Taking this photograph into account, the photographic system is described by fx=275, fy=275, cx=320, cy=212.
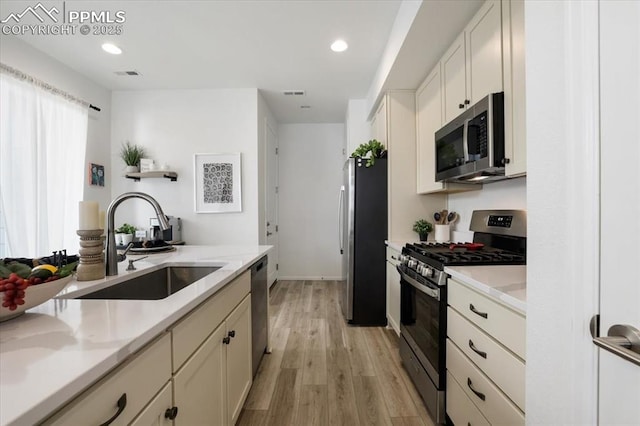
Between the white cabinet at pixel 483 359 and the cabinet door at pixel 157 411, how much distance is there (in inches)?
45.1

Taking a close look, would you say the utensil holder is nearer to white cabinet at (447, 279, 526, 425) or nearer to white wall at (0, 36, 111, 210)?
white cabinet at (447, 279, 526, 425)

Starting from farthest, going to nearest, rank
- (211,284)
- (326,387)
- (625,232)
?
(326,387), (211,284), (625,232)

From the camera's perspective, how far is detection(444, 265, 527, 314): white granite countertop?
968 mm

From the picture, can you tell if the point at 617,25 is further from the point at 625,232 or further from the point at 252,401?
the point at 252,401

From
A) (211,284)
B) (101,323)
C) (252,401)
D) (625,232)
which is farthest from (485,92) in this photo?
(252,401)

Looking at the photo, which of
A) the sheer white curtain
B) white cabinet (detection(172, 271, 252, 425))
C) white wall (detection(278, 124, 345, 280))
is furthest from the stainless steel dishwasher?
white wall (detection(278, 124, 345, 280))

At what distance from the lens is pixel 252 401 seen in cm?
174

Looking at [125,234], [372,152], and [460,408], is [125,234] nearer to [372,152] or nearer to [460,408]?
[372,152]

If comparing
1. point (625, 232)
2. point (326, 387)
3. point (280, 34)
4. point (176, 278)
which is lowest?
point (326, 387)

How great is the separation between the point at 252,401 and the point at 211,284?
1.12m

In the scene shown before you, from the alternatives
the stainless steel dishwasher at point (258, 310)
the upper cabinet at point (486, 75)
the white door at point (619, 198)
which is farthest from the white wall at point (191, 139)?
the white door at point (619, 198)

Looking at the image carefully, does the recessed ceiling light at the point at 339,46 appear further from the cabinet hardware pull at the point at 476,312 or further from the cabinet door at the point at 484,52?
the cabinet hardware pull at the point at 476,312

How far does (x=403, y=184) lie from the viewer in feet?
9.29

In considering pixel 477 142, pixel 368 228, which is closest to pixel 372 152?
pixel 368 228
